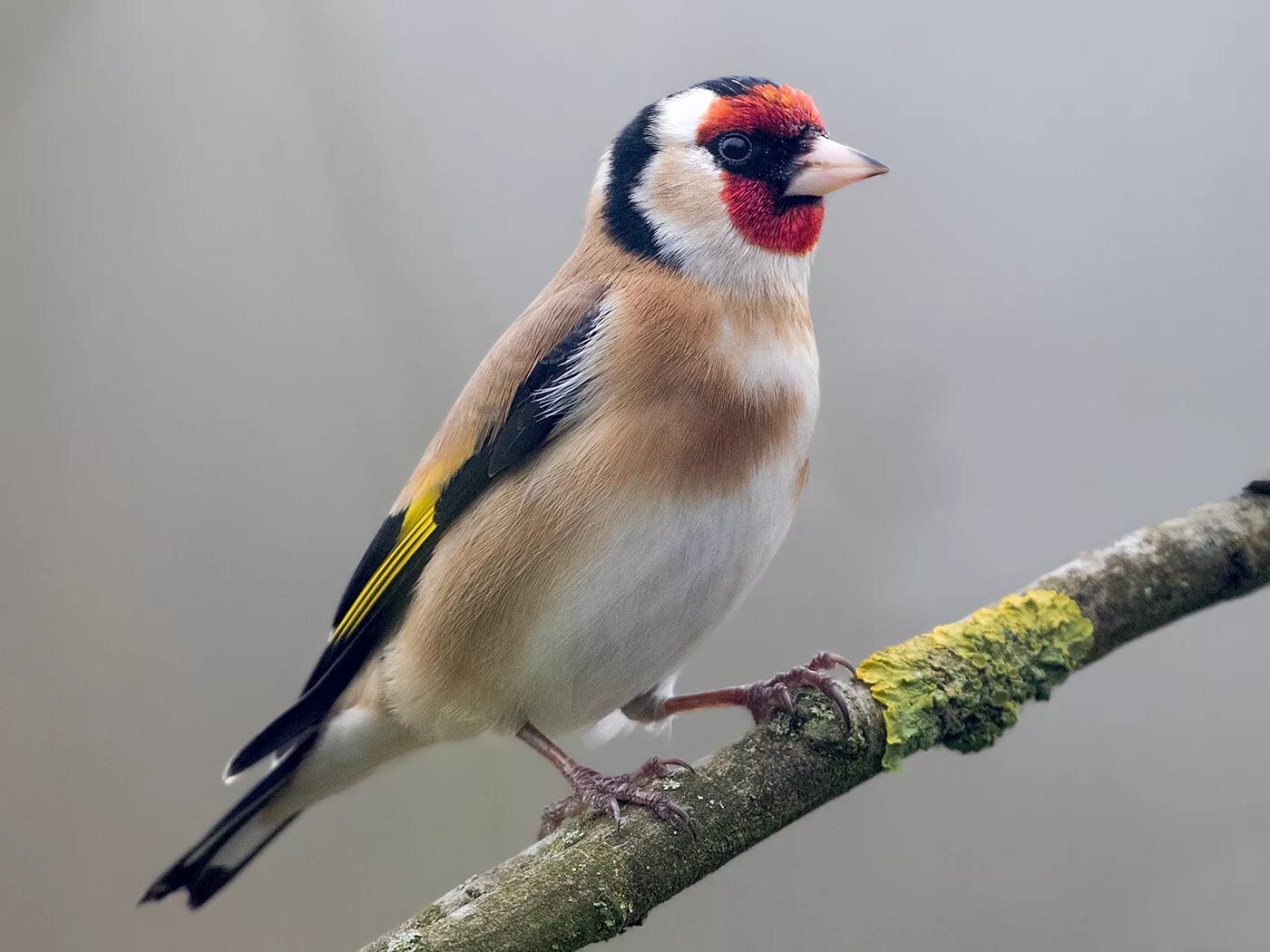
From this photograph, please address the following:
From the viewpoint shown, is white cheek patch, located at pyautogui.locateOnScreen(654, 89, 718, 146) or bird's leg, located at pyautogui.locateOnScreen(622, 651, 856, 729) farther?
white cheek patch, located at pyautogui.locateOnScreen(654, 89, 718, 146)

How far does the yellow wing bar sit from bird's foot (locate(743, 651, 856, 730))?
20.9 inches

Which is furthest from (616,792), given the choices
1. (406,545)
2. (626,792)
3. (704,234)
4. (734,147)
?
(734,147)

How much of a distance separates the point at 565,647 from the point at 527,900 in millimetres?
369

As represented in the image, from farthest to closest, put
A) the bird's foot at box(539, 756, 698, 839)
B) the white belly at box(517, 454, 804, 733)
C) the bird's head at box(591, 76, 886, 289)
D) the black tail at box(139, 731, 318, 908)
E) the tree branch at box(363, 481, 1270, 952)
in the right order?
the black tail at box(139, 731, 318, 908) < the bird's head at box(591, 76, 886, 289) < the white belly at box(517, 454, 804, 733) < the bird's foot at box(539, 756, 698, 839) < the tree branch at box(363, 481, 1270, 952)

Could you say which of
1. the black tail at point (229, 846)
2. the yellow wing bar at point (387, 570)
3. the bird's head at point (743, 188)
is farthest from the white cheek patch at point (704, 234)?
the black tail at point (229, 846)

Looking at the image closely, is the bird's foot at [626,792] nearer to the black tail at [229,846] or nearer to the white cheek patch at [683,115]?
the black tail at [229,846]

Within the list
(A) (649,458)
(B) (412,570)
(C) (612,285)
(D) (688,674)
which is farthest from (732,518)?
→ (D) (688,674)

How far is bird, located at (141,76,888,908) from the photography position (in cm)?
138

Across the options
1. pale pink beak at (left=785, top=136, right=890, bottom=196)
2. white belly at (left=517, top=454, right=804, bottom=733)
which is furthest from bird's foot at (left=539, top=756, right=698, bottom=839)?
pale pink beak at (left=785, top=136, right=890, bottom=196)

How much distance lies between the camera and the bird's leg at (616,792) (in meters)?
1.26

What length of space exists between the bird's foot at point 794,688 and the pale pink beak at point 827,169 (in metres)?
0.67

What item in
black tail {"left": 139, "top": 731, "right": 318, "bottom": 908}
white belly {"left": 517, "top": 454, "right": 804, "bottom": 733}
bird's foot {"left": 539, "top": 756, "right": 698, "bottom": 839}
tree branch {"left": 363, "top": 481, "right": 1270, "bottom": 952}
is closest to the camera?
tree branch {"left": 363, "top": 481, "right": 1270, "bottom": 952}

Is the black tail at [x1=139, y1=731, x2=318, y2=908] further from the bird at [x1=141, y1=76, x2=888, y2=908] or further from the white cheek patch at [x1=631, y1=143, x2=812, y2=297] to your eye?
the white cheek patch at [x1=631, y1=143, x2=812, y2=297]

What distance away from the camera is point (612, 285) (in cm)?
152
